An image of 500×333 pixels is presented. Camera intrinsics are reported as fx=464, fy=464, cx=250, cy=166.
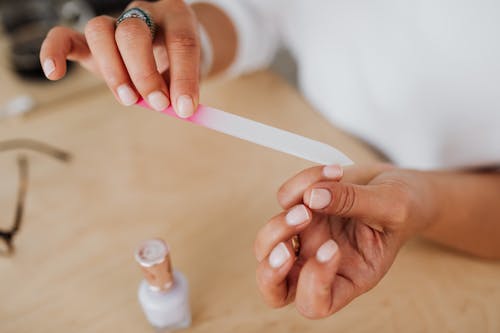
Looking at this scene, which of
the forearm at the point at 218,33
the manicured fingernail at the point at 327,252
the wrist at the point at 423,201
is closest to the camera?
the manicured fingernail at the point at 327,252

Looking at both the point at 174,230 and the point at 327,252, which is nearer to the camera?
the point at 327,252

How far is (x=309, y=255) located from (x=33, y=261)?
12.9 inches

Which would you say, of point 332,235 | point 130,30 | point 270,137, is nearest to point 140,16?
point 130,30

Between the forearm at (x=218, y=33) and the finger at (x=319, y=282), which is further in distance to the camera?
the forearm at (x=218, y=33)

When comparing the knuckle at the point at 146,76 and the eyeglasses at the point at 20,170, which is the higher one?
the knuckle at the point at 146,76

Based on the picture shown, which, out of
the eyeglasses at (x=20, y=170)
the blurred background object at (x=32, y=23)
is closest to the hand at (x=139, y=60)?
the eyeglasses at (x=20, y=170)

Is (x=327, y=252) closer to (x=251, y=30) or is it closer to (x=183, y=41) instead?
(x=183, y=41)

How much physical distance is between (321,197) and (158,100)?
0.17 m

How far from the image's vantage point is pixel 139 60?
43 centimetres

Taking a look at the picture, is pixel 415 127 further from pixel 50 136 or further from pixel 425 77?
pixel 50 136

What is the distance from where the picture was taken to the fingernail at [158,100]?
0.43 metres

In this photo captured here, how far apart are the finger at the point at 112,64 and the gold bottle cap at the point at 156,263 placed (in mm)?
139

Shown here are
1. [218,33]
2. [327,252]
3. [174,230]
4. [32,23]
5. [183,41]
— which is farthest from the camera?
[32,23]

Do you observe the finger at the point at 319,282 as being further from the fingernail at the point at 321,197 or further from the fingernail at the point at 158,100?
the fingernail at the point at 158,100
